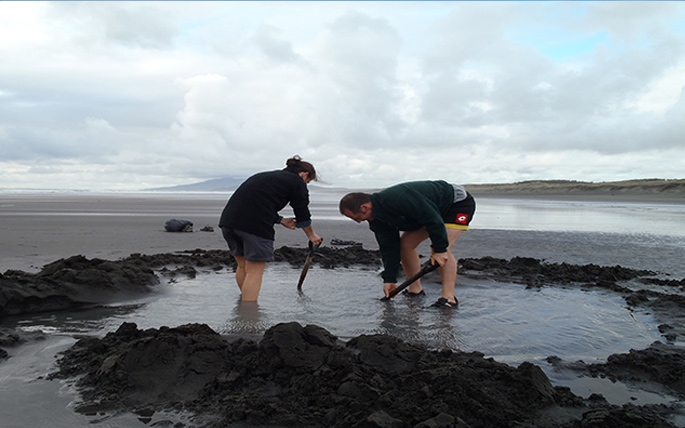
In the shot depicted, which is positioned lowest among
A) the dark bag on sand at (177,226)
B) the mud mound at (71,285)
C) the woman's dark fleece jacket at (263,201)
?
the mud mound at (71,285)

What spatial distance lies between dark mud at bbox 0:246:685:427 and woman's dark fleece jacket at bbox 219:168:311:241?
5.66 feet

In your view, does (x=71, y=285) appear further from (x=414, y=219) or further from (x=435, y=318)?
(x=435, y=318)

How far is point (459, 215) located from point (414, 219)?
2.60 feet

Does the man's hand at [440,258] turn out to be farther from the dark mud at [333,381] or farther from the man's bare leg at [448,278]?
the dark mud at [333,381]

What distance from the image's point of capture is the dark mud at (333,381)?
108 inches

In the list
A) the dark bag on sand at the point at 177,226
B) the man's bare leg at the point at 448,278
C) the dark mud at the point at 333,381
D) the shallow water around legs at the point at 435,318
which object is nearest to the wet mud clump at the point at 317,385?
the dark mud at the point at 333,381

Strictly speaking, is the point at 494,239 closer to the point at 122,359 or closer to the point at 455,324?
the point at 455,324

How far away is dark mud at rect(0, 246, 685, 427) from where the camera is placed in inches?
108

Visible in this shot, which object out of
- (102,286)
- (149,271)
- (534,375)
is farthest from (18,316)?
(534,375)

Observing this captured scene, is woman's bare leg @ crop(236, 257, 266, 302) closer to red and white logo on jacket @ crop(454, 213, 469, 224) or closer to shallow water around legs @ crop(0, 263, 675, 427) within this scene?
A: shallow water around legs @ crop(0, 263, 675, 427)

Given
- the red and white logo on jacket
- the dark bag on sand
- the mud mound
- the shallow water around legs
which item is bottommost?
the shallow water around legs

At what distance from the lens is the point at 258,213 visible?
18.1 ft

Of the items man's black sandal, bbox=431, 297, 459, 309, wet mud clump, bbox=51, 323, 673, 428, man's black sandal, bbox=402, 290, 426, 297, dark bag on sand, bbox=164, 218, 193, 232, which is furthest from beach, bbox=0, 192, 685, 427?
dark bag on sand, bbox=164, 218, 193, 232

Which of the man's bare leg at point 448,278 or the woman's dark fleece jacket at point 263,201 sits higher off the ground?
the woman's dark fleece jacket at point 263,201
